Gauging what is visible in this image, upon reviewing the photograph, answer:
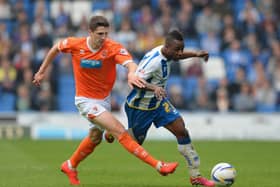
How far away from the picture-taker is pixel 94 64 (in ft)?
36.3

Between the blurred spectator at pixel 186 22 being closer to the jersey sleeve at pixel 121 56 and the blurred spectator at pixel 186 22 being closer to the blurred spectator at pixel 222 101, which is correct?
the blurred spectator at pixel 222 101

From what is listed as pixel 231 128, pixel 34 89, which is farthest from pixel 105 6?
pixel 231 128

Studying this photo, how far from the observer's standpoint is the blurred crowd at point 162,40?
23.6 m

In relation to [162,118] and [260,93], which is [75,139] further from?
[162,118]

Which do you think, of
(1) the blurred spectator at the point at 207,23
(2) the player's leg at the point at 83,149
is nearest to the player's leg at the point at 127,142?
(2) the player's leg at the point at 83,149

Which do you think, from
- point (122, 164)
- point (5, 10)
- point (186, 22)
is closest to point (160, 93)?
point (122, 164)

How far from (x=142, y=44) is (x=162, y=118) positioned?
46.9ft

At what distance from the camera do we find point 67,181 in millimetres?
11773

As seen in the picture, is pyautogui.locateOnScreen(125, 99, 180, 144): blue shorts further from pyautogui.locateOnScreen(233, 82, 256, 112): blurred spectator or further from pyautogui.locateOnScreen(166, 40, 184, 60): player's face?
pyautogui.locateOnScreen(233, 82, 256, 112): blurred spectator

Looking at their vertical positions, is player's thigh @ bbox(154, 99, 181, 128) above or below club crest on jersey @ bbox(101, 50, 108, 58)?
below

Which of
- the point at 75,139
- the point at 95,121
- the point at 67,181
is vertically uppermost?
the point at 95,121

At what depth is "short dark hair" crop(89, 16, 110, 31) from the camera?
35.3ft

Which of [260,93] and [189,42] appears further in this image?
[189,42]

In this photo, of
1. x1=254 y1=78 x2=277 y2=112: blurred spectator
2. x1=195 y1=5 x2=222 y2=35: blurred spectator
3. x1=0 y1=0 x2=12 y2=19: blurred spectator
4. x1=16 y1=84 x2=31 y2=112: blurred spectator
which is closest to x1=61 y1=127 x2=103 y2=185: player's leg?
x1=16 y1=84 x2=31 y2=112: blurred spectator
